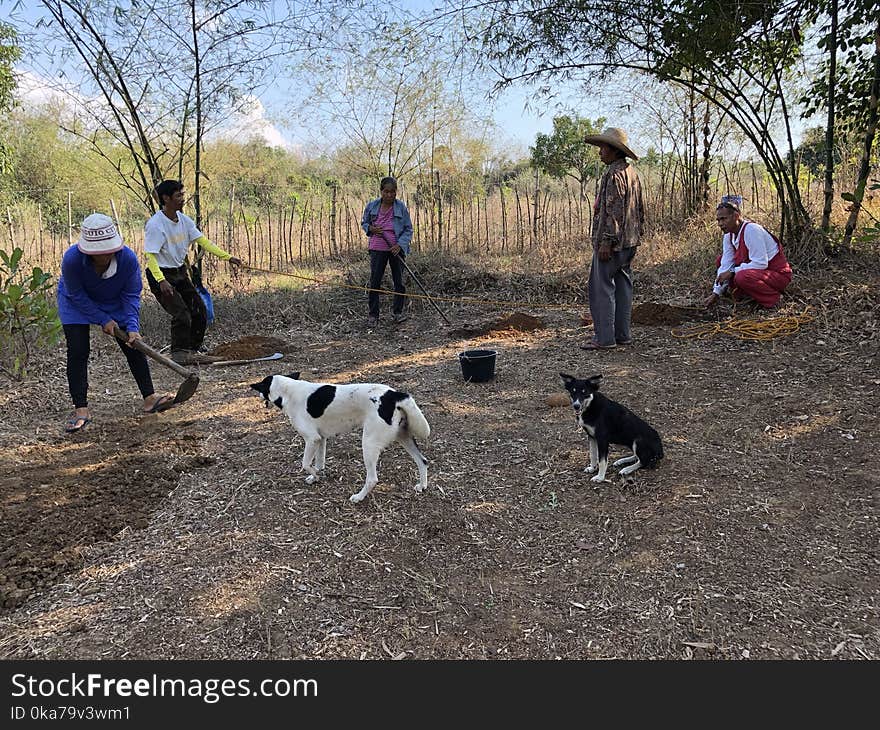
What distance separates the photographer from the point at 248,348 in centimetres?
617

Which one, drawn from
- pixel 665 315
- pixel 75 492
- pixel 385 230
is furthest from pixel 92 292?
pixel 665 315

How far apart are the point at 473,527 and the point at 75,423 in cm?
299

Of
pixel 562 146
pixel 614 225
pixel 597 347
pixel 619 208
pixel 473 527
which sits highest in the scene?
pixel 562 146

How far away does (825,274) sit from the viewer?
6.91 meters

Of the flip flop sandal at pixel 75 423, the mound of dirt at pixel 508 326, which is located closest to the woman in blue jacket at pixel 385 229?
the mound of dirt at pixel 508 326

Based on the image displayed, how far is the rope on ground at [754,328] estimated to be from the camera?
A: 18.3 ft

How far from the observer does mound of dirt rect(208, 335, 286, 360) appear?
239 inches

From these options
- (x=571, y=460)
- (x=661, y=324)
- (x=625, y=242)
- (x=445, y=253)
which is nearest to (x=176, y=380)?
(x=571, y=460)

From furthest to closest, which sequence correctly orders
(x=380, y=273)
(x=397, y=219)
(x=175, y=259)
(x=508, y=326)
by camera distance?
(x=380, y=273)
(x=397, y=219)
(x=508, y=326)
(x=175, y=259)

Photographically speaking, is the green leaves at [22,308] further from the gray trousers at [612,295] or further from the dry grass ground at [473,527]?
the gray trousers at [612,295]

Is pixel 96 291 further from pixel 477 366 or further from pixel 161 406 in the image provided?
pixel 477 366

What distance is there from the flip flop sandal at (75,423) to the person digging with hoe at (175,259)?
4.68 feet

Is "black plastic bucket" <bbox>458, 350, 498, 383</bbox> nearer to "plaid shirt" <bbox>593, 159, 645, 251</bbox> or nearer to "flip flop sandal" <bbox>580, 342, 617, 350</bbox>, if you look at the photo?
"flip flop sandal" <bbox>580, 342, 617, 350</bbox>

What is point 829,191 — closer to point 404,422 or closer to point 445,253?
point 445,253
